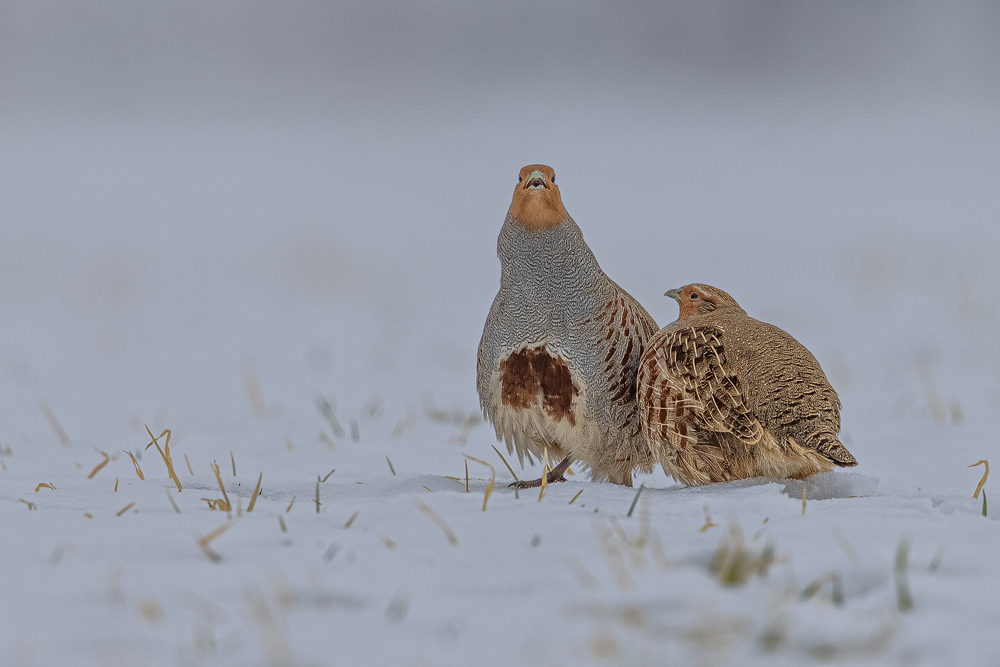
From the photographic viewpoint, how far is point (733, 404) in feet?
9.20

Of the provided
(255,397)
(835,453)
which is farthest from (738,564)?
(255,397)

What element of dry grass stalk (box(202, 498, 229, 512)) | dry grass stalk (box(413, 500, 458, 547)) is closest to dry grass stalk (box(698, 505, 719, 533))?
dry grass stalk (box(413, 500, 458, 547))

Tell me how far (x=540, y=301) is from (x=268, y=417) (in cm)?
213

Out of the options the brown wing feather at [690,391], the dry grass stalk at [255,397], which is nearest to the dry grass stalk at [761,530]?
the brown wing feather at [690,391]

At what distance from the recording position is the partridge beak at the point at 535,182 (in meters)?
3.17

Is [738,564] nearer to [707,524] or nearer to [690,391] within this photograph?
[707,524]

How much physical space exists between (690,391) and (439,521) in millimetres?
1235

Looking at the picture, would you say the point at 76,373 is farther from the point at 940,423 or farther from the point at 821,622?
the point at 821,622

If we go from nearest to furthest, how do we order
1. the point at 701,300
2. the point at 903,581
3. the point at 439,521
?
the point at 903,581
the point at 439,521
the point at 701,300

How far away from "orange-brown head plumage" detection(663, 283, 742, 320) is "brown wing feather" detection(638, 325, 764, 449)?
1.33 feet

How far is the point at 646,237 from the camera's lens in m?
14.2

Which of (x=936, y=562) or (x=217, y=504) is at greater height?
(x=936, y=562)

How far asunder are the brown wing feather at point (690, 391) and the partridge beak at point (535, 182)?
0.68 meters

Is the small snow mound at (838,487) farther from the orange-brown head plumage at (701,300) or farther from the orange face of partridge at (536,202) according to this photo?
the orange face of partridge at (536,202)
